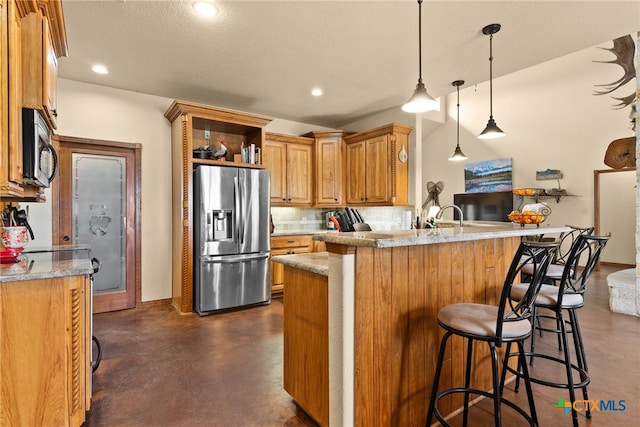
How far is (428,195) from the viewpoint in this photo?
33.9ft

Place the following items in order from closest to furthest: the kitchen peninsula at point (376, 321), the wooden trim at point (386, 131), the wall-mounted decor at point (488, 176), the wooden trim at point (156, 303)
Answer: the kitchen peninsula at point (376, 321), the wooden trim at point (156, 303), the wooden trim at point (386, 131), the wall-mounted decor at point (488, 176)

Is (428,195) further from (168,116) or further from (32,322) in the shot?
(32,322)

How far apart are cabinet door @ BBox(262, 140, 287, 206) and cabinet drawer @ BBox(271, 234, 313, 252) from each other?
0.65m

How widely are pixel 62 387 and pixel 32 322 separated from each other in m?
0.37

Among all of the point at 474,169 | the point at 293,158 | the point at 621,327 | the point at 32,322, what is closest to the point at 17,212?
the point at 32,322

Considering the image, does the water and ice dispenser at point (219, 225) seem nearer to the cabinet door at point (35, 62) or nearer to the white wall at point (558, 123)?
the cabinet door at point (35, 62)

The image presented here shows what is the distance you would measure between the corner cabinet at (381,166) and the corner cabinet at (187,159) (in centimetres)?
157

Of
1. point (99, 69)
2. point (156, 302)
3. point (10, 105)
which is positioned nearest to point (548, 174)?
point (156, 302)

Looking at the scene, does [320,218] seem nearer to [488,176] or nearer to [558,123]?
[488,176]

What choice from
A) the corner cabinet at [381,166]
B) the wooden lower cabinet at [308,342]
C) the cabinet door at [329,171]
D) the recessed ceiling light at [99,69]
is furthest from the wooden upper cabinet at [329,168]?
the wooden lower cabinet at [308,342]

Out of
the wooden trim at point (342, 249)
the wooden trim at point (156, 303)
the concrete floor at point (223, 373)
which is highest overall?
the wooden trim at point (342, 249)

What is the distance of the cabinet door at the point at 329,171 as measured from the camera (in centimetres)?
537

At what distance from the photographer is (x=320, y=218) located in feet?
19.2

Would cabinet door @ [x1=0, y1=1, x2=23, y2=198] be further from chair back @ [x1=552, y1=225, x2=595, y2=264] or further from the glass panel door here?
chair back @ [x1=552, y1=225, x2=595, y2=264]
